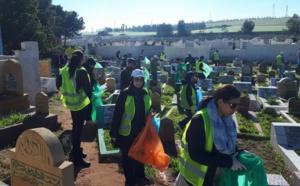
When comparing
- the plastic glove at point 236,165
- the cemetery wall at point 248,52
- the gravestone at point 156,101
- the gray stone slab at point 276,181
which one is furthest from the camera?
the cemetery wall at point 248,52

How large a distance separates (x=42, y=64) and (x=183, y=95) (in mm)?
10727

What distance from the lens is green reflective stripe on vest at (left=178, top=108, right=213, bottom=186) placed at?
115 inches

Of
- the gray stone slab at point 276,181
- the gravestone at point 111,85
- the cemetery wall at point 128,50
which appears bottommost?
the gray stone slab at point 276,181

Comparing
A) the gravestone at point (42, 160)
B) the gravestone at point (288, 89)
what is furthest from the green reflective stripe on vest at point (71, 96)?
the gravestone at point (288, 89)

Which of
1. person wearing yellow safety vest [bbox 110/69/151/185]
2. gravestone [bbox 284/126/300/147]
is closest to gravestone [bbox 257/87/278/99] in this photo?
gravestone [bbox 284/126/300/147]

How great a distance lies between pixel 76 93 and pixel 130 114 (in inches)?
60.9

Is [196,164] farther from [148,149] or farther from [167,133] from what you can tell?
[167,133]

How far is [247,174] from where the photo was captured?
2.99 metres

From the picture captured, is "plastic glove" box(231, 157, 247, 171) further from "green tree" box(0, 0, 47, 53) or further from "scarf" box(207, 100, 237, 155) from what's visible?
"green tree" box(0, 0, 47, 53)

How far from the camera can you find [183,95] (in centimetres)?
771

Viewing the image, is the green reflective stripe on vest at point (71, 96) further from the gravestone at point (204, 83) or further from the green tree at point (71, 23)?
the green tree at point (71, 23)

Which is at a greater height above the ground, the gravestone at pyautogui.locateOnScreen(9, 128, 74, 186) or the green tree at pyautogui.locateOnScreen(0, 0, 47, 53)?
the green tree at pyautogui.locateOnScreen(0, 0, 47, 53)

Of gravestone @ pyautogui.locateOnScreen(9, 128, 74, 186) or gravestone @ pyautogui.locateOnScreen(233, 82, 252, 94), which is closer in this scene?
gravestone @ pyautogui.locateOnScreen(9, 128, 74, 186)

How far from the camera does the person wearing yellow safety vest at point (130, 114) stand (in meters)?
4.70
